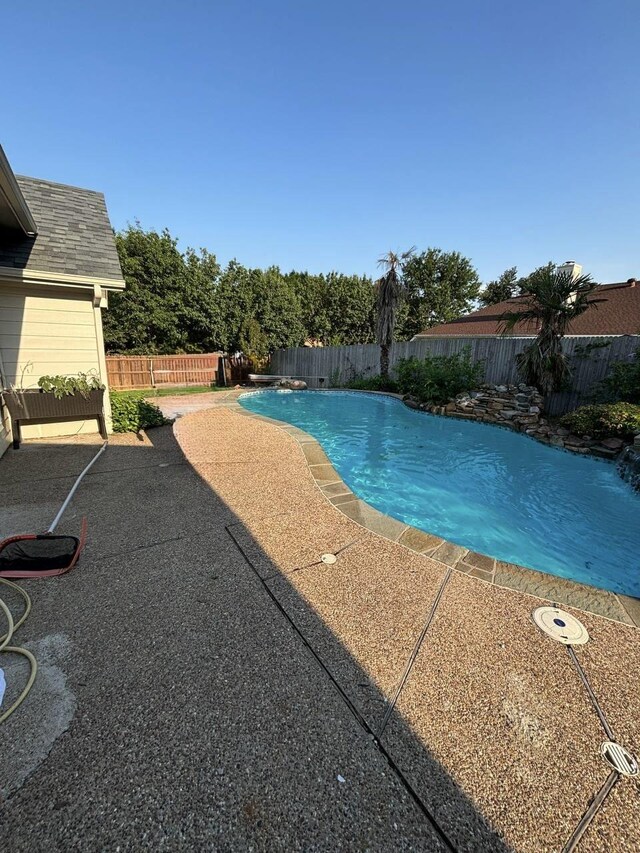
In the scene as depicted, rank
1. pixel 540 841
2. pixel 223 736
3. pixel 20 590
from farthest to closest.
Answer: pixel 20 590 < pixel 223 736 < pixel 540 841

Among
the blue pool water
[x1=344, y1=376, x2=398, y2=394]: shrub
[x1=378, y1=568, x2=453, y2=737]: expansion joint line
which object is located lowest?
the blue pool water

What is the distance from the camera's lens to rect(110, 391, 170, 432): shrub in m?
6.38

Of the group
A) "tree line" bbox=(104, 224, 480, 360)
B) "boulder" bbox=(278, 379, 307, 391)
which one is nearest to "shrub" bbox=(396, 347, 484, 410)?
"tree line" bbox=(104, 224, 480, 360)

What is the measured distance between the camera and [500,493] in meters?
5.30

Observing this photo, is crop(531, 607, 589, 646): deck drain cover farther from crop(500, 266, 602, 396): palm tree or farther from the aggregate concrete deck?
crop(500, 266, 602, 396): palm tree

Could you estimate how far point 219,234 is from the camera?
15609mm

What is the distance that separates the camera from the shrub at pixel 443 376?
9.84 meters

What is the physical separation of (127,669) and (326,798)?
3.61 ft

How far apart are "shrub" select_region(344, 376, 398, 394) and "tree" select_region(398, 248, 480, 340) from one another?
1253cm

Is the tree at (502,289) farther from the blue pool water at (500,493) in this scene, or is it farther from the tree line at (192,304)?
the blue pool water at (500,493)

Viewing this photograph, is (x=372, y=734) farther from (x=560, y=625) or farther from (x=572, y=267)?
(x=572, y=267)

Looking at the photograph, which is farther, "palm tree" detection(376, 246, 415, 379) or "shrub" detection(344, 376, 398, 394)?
"shrub" detection(344, 376, 398, 394)

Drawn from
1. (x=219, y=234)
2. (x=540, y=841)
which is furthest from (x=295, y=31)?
(x=540, y=841)

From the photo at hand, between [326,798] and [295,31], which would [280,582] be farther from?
[295,31]
